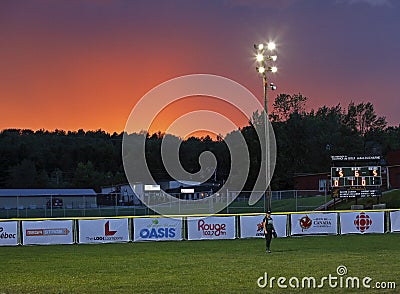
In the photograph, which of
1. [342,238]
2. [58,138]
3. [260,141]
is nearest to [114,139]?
[58,138]

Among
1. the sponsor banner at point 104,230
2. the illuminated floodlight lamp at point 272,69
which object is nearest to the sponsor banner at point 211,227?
the sponsor banner at point 104,230

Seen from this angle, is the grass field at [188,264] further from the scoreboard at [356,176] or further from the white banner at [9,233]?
the scoreboard at [356,176]

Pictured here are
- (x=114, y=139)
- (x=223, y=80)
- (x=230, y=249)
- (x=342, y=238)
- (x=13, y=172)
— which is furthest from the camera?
(x=114, y=139)

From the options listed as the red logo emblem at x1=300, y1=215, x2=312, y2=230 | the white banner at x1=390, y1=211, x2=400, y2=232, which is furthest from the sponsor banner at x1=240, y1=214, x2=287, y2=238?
the white banner at x1=390, y1=211, x2=400, y2=232

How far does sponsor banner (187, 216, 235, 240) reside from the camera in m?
33.0

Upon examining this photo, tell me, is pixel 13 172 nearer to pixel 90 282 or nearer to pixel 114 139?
pixel 114 139

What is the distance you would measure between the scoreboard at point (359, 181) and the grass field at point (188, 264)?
41.8ft

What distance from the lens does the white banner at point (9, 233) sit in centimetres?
3212

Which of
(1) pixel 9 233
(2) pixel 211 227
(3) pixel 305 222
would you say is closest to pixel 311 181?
(3) pixel 305 222

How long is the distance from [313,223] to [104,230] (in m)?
10.6

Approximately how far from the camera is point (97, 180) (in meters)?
124

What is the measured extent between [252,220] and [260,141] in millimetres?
55822

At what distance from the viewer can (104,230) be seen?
107 ft

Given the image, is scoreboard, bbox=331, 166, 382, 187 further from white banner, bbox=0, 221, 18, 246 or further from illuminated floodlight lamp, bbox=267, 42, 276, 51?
white banner, bbox=0, 221, 18, 246
